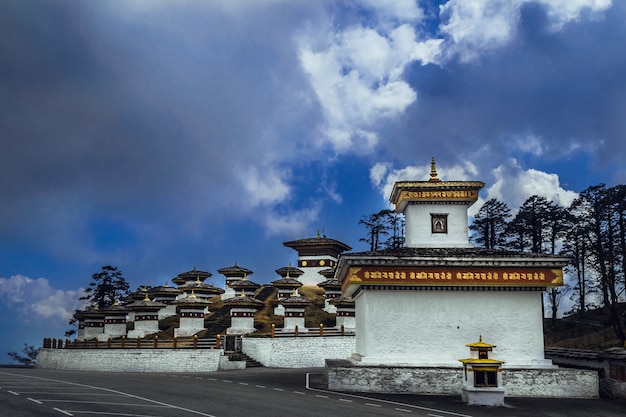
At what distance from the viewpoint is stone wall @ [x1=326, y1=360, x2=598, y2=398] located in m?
22.8

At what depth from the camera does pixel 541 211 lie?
5275 cm

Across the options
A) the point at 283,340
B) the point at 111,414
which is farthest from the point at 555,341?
the point at 111,414

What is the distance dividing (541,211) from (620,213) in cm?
753

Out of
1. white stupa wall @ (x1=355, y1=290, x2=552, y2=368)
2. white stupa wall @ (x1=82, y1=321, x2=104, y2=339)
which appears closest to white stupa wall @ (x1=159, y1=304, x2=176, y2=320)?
white stupa wall @ (x1=82, y1=321, x2=104, y2=339)

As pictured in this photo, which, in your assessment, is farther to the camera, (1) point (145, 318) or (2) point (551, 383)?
(1) point (145, 318)

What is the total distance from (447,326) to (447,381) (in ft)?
7.60

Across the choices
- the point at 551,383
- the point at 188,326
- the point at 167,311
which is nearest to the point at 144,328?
the point at 188,326

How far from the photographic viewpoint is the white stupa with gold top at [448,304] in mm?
24062

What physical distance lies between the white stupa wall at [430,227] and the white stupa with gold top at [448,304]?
12.5 feet

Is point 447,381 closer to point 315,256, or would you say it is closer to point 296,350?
point 296,350

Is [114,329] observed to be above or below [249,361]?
above

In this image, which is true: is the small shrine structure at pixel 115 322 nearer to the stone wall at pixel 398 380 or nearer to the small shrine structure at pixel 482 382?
the stone wall at pixel 398 380

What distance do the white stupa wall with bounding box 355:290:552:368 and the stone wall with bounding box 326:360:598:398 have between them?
2.81ft

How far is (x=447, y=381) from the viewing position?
23016 mm
